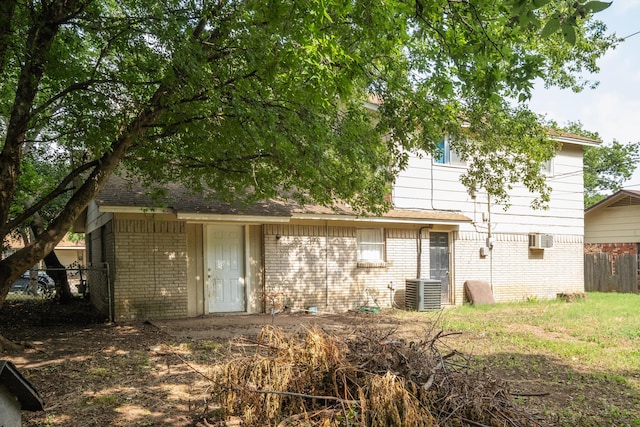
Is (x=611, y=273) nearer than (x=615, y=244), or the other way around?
(x=611, y=273)

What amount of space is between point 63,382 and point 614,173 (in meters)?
46.0

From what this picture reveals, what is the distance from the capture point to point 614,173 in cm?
4081

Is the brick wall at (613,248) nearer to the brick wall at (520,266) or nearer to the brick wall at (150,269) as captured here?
the brick wall at (520,266)

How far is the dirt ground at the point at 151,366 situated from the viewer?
15.6 ft

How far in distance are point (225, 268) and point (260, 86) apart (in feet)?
19.8

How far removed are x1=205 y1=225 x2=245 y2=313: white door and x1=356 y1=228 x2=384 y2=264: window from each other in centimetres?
359

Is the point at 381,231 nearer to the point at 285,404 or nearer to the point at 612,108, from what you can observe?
the point at 285,404

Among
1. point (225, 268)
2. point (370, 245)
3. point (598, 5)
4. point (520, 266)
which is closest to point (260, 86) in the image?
point (598, 5)

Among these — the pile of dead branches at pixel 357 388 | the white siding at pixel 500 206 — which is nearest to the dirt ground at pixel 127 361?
the pile of dead branches at pixel 357 388

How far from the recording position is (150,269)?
34.7 feet

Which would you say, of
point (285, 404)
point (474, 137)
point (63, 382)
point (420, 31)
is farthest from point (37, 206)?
point (474, 137)

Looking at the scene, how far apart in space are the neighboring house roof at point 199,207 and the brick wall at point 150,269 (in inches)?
23.8

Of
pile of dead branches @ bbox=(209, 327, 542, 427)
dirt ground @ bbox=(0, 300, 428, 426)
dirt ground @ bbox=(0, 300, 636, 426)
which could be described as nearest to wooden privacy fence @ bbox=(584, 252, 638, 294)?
dirt ground @ bbox=(0, 300, 636, 426)

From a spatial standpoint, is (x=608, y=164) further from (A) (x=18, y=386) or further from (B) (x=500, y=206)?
(A) (x=18, y=386)
